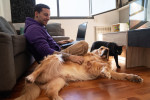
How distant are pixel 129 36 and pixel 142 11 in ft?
1.56

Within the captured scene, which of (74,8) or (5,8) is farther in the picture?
(74,8)

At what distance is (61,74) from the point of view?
109 centimetres

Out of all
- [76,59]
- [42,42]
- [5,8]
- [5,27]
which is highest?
[5,8]

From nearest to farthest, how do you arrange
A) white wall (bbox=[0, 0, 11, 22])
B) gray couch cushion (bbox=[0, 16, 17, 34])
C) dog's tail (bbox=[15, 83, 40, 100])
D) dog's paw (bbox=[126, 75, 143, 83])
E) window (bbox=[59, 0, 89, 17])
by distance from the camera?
dog's tail (bbox=[15, 83, 40, 100]) < dog's paw (bbox=[126, 75, 143, 83]) < gray couch cushion (bbox=[0, 16, 17, 34]) < white wall (bbox=[0, 0, 11, 22]) < window (bbox=[59, 0, 89, 17])

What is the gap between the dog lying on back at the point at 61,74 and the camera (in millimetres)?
864

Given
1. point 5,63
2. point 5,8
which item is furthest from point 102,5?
point 5,63

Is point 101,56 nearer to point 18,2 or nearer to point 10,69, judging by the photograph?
point 10,69

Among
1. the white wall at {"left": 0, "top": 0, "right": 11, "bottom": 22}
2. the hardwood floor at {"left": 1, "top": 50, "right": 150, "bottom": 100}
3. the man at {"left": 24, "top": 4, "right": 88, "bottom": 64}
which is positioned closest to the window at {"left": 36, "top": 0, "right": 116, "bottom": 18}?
the white wall at {"left": 0, "top": 0, "right": 11, "bottom": 22}

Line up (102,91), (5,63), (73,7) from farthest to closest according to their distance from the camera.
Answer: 1. (73,7)
2. (102,91)
3. (5,63)

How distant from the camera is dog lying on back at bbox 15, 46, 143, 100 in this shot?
86 cm

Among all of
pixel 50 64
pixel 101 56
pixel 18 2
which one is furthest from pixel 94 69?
pixel 18 2

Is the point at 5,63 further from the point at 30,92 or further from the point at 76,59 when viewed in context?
the point at 76,59

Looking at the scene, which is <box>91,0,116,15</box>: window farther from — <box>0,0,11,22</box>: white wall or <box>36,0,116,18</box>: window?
<box>0,0,11,22</box>: white wall

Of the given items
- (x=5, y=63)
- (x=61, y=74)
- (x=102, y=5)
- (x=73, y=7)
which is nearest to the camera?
(x=5, y=63)
